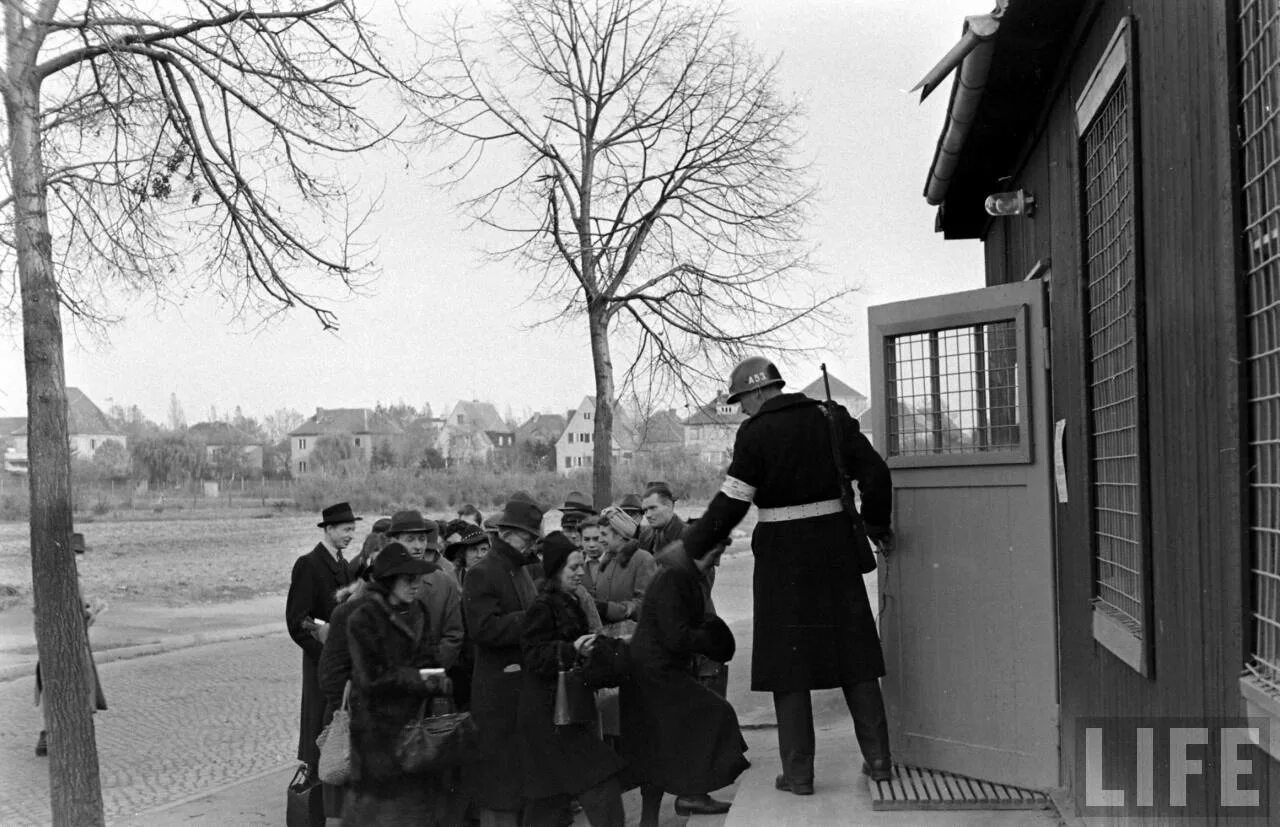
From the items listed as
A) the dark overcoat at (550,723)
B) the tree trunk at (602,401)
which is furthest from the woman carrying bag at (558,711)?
the tree trunk at (602,401)

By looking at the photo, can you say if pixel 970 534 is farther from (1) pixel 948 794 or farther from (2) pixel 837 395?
(2) pixel 837 395

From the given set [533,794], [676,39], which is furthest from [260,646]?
[533,794]

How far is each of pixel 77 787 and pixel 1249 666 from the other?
260 inches

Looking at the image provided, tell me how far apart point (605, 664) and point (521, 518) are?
0.90 m

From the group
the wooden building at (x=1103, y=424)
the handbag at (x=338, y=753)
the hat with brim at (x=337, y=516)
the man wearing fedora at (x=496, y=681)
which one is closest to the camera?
the wooden building at (x=1103, y=424)

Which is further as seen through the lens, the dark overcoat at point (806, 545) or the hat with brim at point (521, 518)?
the hat with brim at point (521, 518)

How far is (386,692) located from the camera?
5.83m

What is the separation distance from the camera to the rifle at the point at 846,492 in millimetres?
5672

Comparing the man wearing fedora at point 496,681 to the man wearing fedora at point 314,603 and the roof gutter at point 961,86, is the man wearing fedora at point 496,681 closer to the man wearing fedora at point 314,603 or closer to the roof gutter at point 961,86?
the man wearing fedora at point 314,603

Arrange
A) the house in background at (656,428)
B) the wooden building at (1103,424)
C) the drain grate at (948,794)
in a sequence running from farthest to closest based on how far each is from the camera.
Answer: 1. the house in background at (656,428)
2. the drain grate at (948,794)
3. the wooden building at (1103,424)

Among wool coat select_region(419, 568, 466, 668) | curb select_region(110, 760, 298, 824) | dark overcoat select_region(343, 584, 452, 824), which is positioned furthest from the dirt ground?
dark overcoat select_region(343, 584, 452, 824)

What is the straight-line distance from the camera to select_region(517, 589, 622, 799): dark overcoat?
20.1 feet

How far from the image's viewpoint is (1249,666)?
3016 millimetres

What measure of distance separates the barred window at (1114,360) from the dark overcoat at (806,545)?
1.09 m
